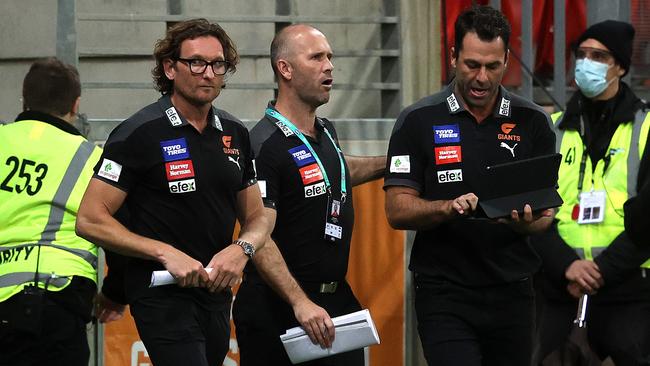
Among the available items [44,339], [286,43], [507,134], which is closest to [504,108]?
[507,134]

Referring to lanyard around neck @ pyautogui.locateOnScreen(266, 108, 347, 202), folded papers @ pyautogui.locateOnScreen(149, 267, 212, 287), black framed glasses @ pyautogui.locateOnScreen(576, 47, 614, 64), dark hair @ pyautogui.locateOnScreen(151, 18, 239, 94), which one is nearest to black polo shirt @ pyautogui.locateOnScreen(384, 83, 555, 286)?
lanyard around neck @ pyautogui.locateOnScreen(266, 108, 347, 202)

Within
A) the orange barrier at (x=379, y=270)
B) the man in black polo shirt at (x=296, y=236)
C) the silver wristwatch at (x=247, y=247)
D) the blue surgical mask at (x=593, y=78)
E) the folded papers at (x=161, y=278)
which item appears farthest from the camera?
the orange barrier at (x=379, y=270)

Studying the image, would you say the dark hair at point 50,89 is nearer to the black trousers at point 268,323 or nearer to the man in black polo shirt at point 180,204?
the man in black polo shirt at point 180,204

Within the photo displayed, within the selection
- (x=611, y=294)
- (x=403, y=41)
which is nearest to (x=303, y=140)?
(x=611, y=294)

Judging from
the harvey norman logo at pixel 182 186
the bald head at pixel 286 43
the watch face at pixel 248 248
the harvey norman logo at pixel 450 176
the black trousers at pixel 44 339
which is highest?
the bald head at pixel 286 43

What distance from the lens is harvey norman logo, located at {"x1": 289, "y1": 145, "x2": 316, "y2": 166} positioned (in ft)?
19.8

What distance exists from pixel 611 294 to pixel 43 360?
114 inches

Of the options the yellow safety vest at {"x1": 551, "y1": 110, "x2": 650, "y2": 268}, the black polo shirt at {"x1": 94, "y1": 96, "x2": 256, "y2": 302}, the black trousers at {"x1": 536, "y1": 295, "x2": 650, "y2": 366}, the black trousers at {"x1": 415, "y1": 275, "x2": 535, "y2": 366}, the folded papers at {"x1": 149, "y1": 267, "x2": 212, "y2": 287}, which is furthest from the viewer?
the yellow safety vest at {"x1": 551, "y1": 110, "x2": 650, "y2": 268}

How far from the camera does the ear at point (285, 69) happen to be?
6.37 metres

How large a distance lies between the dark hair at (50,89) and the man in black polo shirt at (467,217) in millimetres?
1670

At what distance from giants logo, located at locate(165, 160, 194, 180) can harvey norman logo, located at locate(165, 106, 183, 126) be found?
179mm

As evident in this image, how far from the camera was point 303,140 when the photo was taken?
240 inches

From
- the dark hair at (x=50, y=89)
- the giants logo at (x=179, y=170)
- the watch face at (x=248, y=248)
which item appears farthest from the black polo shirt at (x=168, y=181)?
the dark hair at (x=50, y=89)

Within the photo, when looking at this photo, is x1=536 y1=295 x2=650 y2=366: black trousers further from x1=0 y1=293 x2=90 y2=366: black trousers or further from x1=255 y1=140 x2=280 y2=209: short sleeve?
x1=0 y1=293 x2=90 y2=366: black trousers
